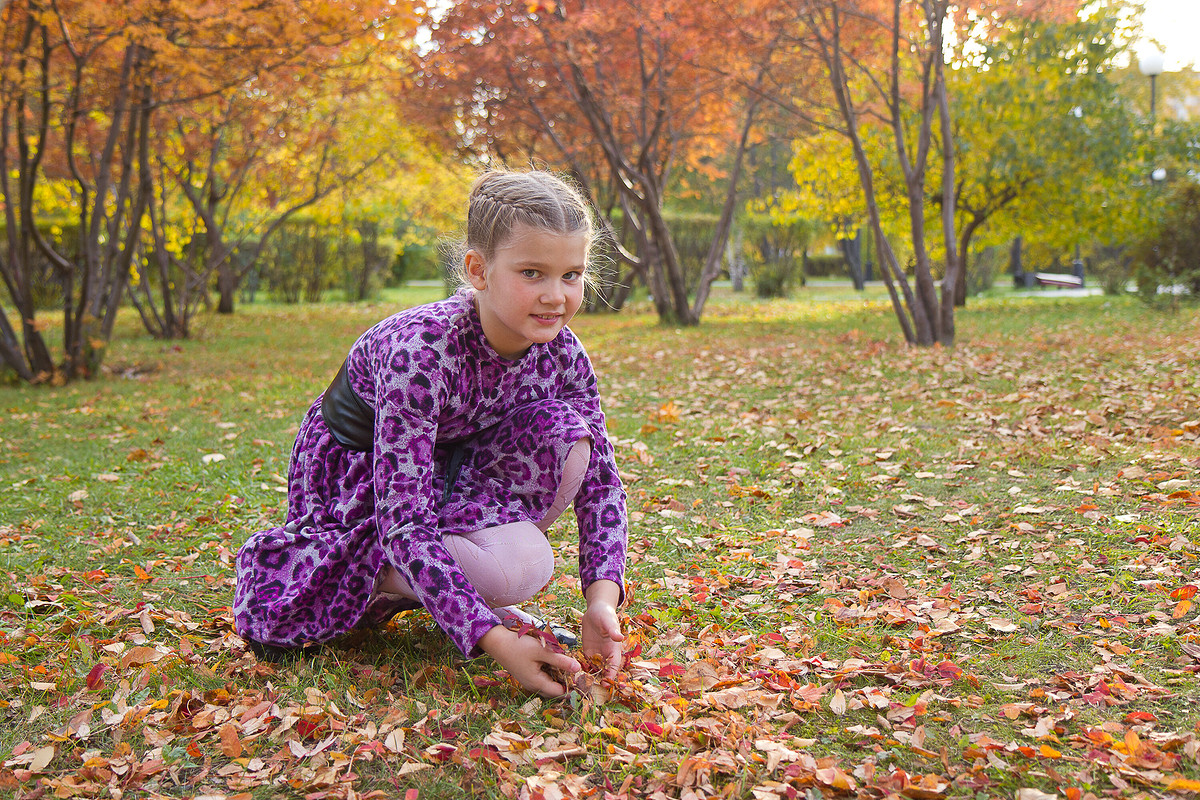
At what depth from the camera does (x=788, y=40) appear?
8.83 m

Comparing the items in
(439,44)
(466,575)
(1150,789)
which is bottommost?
(1150,789)

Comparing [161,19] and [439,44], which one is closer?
[161,19]

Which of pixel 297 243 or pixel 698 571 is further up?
pixel 297 243

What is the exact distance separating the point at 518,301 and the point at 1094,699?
1.59 meters

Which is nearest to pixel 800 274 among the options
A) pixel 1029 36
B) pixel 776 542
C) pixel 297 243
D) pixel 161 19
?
pixel 1029 36

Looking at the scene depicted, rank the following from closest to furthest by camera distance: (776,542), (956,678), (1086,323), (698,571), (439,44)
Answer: (956,678) → (698,571) → (776,542) → (1086,323) → (439,44)

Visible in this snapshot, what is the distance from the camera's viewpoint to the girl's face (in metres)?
2.08

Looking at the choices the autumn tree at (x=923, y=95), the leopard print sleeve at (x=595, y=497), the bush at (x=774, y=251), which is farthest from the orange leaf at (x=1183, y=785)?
the bush at (x=774, y=251)

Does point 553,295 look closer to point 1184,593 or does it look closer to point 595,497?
point 595,497

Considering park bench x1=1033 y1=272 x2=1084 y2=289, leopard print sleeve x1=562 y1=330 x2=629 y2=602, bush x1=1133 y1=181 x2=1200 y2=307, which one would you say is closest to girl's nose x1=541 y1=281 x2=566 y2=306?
leopard print sleeve x1=562 y1=330 x2=629 y2=602

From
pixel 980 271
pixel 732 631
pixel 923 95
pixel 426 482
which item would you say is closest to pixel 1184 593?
pixel 732 631

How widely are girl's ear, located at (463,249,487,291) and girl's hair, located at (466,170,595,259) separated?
2 cm

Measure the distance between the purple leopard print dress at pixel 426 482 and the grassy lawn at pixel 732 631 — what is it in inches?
9.0

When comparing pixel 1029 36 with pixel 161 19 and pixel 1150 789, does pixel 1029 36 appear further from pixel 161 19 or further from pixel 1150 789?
pixel 1150 789
